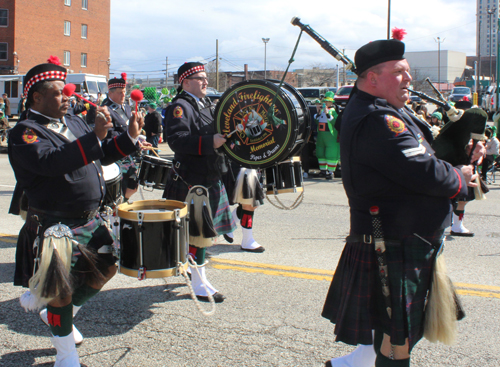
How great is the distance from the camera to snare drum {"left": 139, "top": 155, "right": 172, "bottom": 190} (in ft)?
17.8

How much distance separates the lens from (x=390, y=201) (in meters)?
2.37

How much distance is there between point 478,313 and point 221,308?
1951mm

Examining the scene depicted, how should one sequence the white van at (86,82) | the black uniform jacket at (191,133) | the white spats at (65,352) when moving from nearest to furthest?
the white spats at (65,352)
the black uniform jacket at (191,133)
the white van at (86,82)

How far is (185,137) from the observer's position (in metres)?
3.94

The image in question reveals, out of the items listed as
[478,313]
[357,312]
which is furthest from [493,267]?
[357,312]

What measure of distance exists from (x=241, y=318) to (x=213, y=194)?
1.04 m

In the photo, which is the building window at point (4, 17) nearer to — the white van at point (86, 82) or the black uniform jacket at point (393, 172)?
the white van at point (86, 82)

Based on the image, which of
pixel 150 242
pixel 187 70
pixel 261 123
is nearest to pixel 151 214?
pixel 150 242

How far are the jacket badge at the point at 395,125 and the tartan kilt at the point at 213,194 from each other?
2.10m

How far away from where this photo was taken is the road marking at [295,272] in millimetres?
4305

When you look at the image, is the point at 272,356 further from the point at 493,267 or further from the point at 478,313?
the point at 493,267

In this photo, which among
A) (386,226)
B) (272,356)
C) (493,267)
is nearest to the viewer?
(386,226)

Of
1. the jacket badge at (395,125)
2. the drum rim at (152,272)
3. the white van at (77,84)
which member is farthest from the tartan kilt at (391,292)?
the white van at (77,84)

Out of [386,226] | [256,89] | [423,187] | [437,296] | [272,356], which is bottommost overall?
[272,356]
